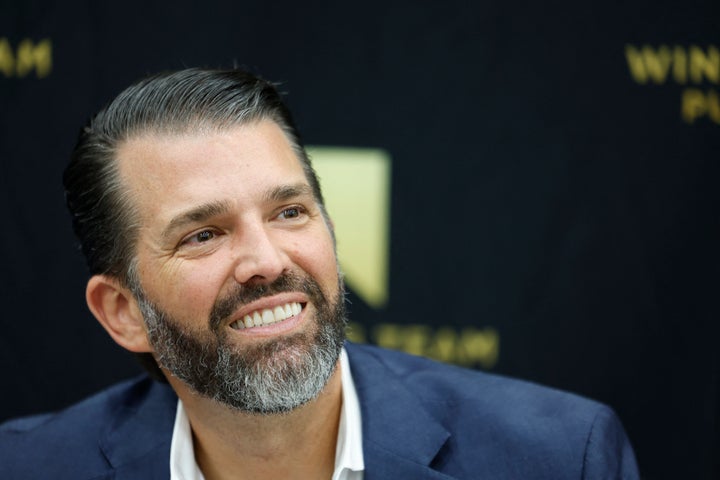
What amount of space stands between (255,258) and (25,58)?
1.11m

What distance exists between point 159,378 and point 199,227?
532 millimetres

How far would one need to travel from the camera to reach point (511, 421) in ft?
6.08

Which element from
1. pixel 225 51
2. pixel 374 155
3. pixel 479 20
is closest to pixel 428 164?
pixel 374 155

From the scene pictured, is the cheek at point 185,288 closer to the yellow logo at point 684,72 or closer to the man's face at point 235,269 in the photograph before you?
the man's face at point 235,269

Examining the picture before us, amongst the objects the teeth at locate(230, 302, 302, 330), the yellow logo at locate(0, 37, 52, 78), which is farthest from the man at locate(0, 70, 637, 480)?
the yellow logo at locate(0, 37, 52, 78)

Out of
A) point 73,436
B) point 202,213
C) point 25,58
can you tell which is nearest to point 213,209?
point 202,213

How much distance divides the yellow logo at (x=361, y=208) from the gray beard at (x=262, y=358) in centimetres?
51

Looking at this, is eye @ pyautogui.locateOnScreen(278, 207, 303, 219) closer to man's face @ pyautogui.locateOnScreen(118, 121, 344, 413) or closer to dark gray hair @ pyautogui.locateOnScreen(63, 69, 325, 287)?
man's face @ pyautogui.locateOnScreen(118, 121, 344, 413)

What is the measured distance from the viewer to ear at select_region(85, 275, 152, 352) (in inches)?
75.3

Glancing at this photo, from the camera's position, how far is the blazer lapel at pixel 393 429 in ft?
5.90

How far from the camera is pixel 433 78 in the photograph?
2176mm

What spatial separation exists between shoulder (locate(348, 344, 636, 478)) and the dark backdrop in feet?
0.99

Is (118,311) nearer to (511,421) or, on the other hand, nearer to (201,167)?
(201,167)

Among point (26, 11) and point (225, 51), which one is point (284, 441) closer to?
point (225, 51)
